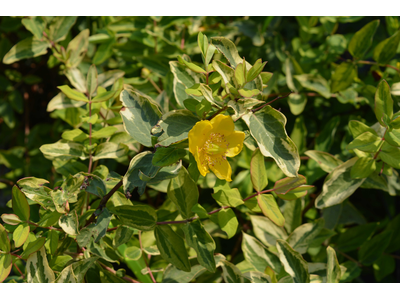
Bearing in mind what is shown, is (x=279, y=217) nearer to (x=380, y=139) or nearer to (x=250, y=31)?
(x=380, y=139)

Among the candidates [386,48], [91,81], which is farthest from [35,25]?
[386,48]

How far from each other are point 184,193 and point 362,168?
0.61 meters

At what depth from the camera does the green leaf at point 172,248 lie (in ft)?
3.52

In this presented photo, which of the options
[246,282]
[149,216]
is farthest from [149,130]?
[246,282]

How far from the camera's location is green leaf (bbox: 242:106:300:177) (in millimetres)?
868

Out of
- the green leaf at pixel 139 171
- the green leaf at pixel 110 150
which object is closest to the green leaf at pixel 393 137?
the green leaf at pixel 139 171

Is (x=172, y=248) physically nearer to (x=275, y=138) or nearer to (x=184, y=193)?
(x=184, y=193)

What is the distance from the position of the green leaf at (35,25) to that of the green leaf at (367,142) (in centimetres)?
A: 129

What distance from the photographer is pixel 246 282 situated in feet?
3.76

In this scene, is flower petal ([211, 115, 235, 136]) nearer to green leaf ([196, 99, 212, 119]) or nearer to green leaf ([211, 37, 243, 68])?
green leaf ([196, 99, 212, 119])

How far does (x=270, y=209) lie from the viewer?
1.06m

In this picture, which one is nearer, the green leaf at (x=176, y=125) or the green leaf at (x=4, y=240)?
the green leaf at (x=176, y=125)

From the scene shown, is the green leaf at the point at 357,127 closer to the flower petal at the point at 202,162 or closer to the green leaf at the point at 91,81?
the flower petal at the point at 202,162

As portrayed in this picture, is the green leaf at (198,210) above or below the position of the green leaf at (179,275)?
above
